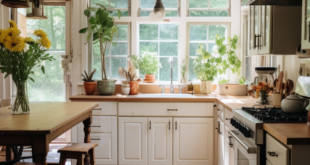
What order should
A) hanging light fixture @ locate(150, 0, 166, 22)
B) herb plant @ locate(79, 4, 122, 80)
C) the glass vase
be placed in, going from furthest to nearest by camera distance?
herb plant @ locate(79, 4, 122, 80)
hanging light fixture @ locate(150, 0, 166, 22)
the glass vase

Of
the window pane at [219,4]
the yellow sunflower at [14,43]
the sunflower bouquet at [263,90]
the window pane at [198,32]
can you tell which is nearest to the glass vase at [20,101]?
the yellow sunflower at [14,43]

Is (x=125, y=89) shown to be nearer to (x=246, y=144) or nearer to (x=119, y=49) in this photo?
(x=119, y=49)

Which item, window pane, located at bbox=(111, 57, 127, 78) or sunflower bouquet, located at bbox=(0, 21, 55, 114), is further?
window pane, located at bbox=(111, 57, 127, 78)

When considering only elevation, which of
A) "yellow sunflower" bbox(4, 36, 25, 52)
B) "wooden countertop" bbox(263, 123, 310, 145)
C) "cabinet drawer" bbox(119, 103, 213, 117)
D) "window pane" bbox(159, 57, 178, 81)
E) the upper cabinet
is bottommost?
"cabinet drawer" bbox(119, 103, 213, 117)

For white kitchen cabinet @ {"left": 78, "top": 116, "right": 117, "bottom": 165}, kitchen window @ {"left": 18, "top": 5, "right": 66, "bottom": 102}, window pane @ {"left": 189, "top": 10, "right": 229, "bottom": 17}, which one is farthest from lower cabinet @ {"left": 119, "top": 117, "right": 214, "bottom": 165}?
window pane @ {"left": 189, "top": 10, "right": 229, "bottom": 17}

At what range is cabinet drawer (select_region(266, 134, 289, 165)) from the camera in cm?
172

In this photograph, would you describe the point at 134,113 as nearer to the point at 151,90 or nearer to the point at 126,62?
the point at 151,90

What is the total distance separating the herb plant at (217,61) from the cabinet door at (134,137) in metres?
1.17

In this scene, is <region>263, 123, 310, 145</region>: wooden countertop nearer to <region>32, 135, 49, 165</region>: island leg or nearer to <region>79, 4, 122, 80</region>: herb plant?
<region>32, 135, 49, 165</region>: island leg

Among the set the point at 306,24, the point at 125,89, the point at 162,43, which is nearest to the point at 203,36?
the point at 162,43

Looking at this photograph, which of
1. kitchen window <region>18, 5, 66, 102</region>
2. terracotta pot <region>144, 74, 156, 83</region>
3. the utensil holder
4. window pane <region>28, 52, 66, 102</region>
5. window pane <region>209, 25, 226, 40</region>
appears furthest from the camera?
window pane <region>28, 52, 66, 102</region>

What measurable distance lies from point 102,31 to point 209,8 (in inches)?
65.9

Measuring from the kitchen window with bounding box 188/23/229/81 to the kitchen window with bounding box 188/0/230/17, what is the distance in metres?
0.17

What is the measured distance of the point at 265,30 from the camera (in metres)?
2.90
